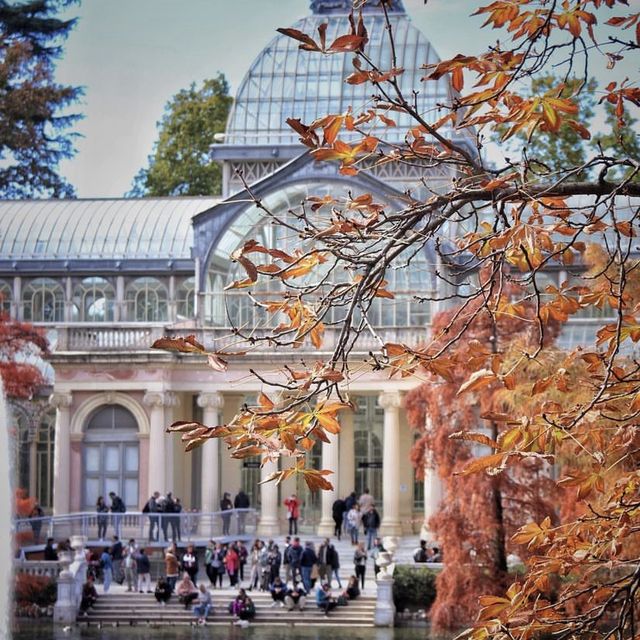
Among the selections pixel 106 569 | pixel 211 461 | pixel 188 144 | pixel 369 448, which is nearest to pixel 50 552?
pixel 106 569

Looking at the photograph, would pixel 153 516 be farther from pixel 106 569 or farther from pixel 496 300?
pixel 496 300

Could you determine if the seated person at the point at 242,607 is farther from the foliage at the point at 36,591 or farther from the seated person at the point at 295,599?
the foliage at the point at 36,591

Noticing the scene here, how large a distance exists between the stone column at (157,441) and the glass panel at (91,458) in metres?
1.44

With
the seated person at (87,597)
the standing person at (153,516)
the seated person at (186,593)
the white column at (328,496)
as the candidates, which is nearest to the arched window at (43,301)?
the white column at (328,496)

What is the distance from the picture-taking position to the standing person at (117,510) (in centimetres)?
3957

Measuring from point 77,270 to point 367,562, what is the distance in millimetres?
14806

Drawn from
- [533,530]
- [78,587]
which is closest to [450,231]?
[78,587]

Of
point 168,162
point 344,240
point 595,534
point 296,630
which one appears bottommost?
point 296,630

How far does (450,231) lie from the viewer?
45.2 m

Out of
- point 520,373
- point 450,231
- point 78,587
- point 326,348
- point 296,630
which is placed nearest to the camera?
point 520,373

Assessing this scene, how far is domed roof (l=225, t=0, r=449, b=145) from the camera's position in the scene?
47.9 m

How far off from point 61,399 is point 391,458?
8.41m

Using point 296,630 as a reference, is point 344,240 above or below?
above

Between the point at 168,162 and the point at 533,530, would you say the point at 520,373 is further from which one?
the point at 168,162
